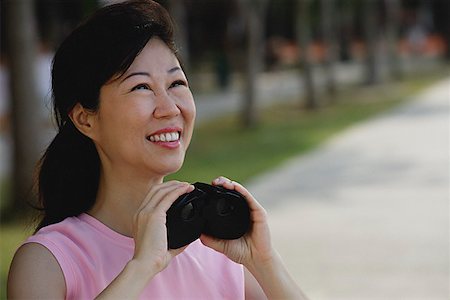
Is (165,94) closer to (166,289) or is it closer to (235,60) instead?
(166,289)

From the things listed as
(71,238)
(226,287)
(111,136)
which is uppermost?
(111,136)

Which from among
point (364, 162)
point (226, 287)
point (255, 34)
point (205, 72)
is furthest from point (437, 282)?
point (205, 72)

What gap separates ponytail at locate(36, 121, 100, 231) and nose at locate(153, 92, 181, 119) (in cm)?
25

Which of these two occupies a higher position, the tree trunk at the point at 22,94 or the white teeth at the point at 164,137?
the tree trunk at the point at 22,94

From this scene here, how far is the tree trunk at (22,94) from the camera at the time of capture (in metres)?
9.06

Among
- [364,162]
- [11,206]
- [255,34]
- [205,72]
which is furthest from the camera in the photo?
[205,72]

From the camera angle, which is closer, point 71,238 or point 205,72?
point 71,238

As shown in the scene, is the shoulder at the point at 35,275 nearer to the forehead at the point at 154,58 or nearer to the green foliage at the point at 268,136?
the forehead at the point at 154,58

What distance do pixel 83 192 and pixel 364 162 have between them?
9733mm

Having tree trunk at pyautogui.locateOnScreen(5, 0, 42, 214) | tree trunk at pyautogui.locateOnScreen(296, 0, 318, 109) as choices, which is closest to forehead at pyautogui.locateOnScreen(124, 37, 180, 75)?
tree trunk at pyautogui.locateOnScreen(5, 0, 42, 214)

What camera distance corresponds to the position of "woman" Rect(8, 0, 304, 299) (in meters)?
1.95

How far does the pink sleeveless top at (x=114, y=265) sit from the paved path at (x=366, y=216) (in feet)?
13.1

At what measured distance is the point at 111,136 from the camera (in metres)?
2.05

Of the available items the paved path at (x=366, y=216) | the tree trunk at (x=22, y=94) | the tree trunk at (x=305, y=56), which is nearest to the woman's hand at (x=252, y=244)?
the paved path at (x=366, y=216)
